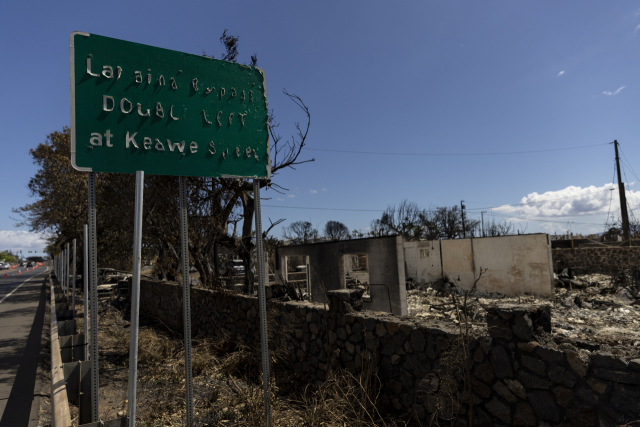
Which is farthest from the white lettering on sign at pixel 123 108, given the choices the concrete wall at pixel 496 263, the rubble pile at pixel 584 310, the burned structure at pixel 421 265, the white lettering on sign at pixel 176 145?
the concrete wall at pixel 496 263

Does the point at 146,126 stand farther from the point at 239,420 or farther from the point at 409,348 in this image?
the point at 409,348

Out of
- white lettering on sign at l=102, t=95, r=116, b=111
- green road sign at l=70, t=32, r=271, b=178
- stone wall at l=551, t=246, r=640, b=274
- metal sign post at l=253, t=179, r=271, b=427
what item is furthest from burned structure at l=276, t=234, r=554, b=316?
stone wall at l=551, t=246, r=640, b=274

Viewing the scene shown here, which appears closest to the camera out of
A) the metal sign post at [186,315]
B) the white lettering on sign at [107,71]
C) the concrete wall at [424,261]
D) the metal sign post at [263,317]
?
the white lettering on sign at [107,71]

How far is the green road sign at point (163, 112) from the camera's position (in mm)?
3445

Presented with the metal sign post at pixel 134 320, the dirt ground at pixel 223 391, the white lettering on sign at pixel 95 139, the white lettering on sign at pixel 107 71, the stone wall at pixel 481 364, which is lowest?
the dirt ground at pixel 223 391

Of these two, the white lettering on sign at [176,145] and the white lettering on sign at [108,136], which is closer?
the white lettering on sign at [108,136]

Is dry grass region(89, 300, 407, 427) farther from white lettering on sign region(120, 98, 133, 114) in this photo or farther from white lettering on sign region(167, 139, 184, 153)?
white lettering on sign region(120, 98, 133, 114)

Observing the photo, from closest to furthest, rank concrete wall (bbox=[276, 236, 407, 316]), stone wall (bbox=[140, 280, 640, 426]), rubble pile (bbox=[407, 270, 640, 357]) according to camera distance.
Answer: stone wall (bbox=[140, 280, 640, 426])
rubble pile (bbox=[407, 270, 640, 357])
concrete wall (bbox=[276, 236, 407, 316])

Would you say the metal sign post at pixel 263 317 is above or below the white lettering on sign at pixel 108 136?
below

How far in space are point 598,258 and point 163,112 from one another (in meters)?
29.4

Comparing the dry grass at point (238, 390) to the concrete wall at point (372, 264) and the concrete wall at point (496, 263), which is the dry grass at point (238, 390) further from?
the concrete wall at point (496, 263)

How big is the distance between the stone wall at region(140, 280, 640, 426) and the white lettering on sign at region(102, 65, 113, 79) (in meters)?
4.32

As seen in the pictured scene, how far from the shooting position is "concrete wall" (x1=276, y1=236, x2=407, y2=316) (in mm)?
12773

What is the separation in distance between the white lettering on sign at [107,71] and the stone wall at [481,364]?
4321 millimetres
